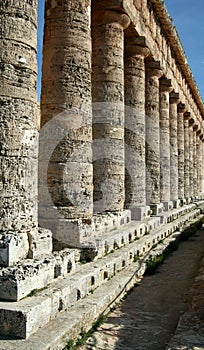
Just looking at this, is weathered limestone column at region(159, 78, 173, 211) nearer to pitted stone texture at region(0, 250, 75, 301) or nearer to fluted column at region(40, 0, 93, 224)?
fluted column at region(40, 0, 93, 224)

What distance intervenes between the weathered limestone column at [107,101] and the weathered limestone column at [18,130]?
5.14 meters

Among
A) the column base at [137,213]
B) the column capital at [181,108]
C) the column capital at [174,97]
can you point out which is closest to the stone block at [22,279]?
the column base at [137,213]

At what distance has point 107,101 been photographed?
38.9 ft

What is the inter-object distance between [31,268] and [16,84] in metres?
2.71

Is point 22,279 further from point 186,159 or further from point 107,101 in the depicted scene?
point 186,159

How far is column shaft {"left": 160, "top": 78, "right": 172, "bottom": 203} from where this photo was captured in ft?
63.0

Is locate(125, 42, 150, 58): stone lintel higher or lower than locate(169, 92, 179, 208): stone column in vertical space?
higher

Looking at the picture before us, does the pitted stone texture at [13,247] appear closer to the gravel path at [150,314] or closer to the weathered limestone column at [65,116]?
the gravel path at [150,314]

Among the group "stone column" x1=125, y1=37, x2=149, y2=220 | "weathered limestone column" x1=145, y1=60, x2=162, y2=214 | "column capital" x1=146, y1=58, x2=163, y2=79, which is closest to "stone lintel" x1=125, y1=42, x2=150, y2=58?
"stone column" x1=125, y1=37, x2=149, y2=220

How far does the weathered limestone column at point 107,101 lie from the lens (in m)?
11.7

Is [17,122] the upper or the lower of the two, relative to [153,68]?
lower

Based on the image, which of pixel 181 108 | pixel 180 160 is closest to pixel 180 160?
pixel 180 160

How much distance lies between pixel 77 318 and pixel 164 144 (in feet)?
47.6

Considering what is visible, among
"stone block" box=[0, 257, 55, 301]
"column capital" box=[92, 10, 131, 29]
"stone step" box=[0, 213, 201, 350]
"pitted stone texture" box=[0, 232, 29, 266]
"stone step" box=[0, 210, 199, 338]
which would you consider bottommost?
"stone step" box=[0, 213, 201, 350]
